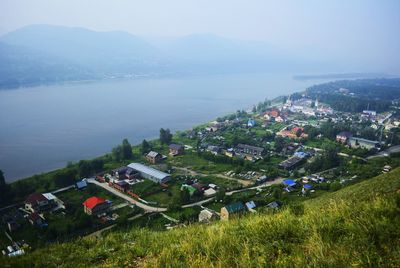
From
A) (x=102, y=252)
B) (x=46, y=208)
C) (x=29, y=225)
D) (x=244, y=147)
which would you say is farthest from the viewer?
(x=244, y=147)

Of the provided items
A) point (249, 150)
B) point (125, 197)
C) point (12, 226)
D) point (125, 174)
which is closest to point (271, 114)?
point (249, 150)

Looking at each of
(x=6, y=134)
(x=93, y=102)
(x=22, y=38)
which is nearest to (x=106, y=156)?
(x=6, y=134)

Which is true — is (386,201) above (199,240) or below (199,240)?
above

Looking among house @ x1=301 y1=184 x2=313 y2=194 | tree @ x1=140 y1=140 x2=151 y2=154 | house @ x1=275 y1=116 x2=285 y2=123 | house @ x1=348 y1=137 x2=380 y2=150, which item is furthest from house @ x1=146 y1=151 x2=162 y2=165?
house @ x1=275 y1=116 x2=285 y2=123

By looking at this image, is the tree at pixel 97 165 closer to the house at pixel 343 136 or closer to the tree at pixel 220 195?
the tree at pixel 220 195

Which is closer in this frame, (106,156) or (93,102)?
(106,156)

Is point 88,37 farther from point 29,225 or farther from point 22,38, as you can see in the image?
point 29,225
